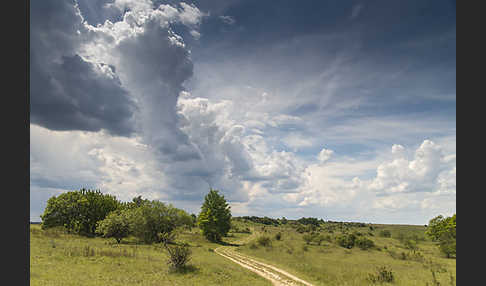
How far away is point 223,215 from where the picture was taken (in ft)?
214

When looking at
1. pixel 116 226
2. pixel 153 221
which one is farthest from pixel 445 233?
pixel 116 226

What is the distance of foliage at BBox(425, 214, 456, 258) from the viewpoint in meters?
49.3

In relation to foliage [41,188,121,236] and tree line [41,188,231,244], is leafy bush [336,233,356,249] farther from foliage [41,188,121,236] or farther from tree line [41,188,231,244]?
foliage [41,188,121,236]

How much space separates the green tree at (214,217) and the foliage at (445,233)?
149 feet

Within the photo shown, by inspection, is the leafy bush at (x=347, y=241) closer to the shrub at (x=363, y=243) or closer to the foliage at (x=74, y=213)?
the shrub at (x=363, y=243)

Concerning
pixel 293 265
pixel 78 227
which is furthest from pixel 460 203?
pixel 78 227

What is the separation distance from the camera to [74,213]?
57938 mm

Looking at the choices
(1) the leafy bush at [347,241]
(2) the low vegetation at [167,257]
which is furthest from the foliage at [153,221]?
(1) the leafy bush at [347,241]

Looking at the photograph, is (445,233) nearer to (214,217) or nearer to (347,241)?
(347,241)

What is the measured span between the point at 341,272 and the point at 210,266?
14.2 meters

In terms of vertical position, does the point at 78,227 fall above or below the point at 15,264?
below

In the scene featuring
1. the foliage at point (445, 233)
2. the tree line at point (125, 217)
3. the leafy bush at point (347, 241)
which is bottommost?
the leafy bush at point (347, 241)

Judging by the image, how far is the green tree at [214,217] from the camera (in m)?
63.7

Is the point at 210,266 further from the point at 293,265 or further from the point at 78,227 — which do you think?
the point at 78,227
